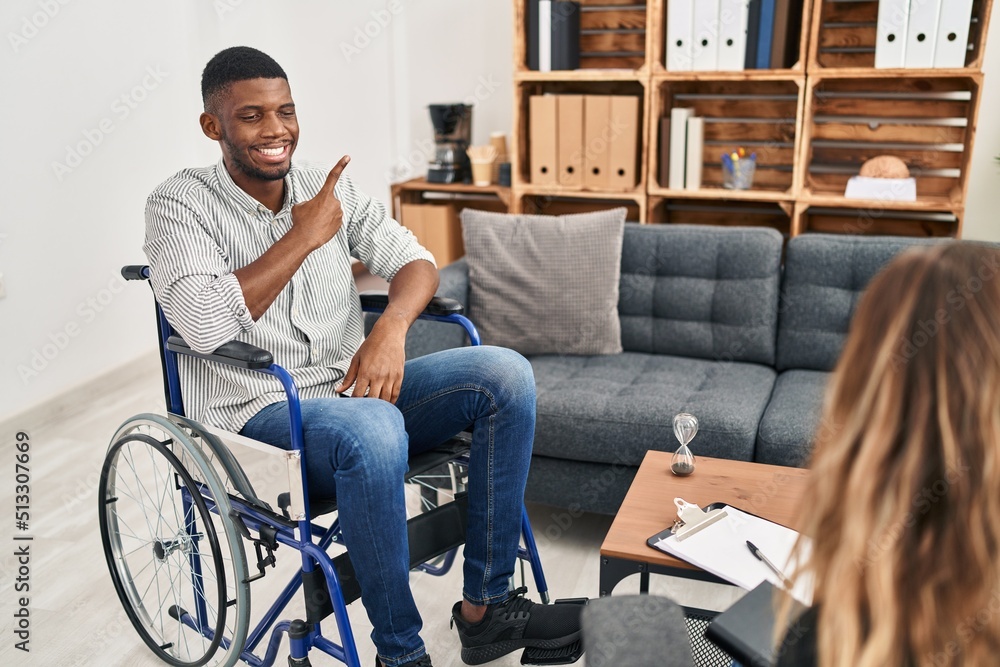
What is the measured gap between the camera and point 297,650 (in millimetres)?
1508

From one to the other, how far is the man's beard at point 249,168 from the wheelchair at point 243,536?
0.28 metres

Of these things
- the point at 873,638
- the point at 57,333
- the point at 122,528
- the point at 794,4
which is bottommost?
the point at 122,528

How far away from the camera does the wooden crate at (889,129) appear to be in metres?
2.98

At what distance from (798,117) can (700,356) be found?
101 cm

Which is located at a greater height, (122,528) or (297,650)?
(297,650)

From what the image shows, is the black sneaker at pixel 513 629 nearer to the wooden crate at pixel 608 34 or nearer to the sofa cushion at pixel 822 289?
the sofa cushion at pixel 822 289

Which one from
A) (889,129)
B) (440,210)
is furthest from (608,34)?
(889,129)

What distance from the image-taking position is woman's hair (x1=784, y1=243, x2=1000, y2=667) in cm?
64

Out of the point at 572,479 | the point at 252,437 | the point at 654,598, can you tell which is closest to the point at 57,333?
the point at 252,437

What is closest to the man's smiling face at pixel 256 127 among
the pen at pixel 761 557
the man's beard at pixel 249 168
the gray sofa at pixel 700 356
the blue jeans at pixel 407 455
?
the man's beard at pixel 249 168

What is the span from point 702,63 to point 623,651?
103 inches

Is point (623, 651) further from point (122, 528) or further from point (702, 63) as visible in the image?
point (702, 63)

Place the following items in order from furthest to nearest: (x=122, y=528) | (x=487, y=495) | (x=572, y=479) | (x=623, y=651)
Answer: (x=122, y=528)
(x=572, y=479)
(x=487, y=495)
(x=623, y=651)

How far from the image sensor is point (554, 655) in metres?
1.62
